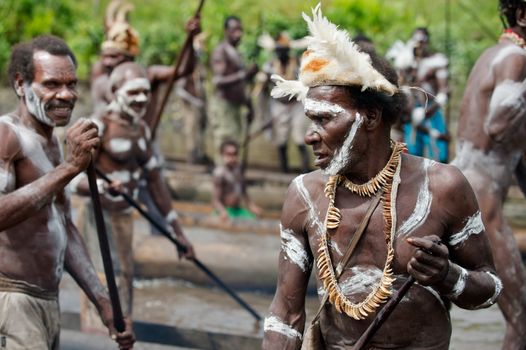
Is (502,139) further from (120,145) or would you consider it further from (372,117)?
(120,145)

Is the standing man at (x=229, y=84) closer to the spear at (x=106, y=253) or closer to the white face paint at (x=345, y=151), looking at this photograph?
Answer: the spear at (x=106, y=253)

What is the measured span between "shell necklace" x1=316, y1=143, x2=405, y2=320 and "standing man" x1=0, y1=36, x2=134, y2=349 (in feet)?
3.94

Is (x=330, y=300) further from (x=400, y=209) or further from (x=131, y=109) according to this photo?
(x=131, y=109)

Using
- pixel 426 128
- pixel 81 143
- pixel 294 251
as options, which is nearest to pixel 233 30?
pixel 426 128

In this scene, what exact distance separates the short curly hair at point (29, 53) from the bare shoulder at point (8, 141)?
0.29 meters

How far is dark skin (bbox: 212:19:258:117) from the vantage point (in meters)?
13.6

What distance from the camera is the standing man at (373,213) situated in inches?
148

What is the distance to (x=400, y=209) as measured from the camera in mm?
3779

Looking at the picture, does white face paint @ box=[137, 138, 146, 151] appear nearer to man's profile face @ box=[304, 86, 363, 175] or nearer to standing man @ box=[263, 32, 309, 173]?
man's profile face @ box=[304, 86, 363, 175]

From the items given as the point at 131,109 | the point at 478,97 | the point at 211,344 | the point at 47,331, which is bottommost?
the point at 211,344

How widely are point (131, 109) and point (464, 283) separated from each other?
425 centimetres

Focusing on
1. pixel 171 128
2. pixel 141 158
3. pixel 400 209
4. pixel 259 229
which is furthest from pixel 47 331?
pixel 171 128

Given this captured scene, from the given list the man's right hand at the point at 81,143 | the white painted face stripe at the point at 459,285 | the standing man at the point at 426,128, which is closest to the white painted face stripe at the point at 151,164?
the man's right hand at the point at 81,143

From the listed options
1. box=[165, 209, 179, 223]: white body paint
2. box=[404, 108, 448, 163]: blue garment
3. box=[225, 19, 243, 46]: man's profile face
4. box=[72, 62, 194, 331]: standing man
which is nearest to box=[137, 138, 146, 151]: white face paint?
box=[72, 62, 194, 331]: standing man
